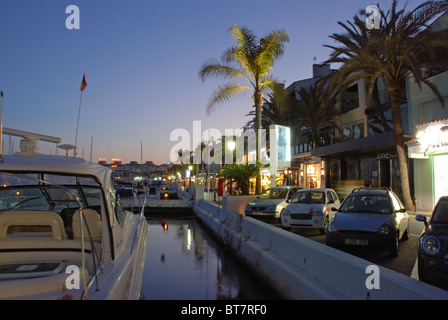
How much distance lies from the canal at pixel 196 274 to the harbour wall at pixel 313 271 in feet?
1.19

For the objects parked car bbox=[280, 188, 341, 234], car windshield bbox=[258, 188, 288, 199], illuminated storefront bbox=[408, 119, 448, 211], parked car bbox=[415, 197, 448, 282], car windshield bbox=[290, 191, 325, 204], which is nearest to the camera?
parked car bbox=[415, 197, 448, 282]

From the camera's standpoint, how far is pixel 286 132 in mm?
27562

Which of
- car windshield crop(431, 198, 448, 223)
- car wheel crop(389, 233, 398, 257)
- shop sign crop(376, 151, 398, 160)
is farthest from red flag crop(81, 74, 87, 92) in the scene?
shop sign crop(376, 151, 398, 160)

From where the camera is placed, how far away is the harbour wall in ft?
12.6

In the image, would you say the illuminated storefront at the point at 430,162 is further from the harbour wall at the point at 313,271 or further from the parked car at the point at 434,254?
the parked car at the point at 434,254

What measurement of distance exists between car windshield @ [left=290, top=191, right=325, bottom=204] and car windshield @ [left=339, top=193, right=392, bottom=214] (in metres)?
2.74

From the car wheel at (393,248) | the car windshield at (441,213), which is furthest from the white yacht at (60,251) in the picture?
the car wheel at (393,248)

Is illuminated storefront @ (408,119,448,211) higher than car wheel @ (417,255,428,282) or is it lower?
higher

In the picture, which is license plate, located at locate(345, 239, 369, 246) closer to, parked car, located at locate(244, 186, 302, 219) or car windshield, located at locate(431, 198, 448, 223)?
car windshield, located at locate(431, 198, 448, 223)

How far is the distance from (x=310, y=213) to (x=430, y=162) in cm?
1017

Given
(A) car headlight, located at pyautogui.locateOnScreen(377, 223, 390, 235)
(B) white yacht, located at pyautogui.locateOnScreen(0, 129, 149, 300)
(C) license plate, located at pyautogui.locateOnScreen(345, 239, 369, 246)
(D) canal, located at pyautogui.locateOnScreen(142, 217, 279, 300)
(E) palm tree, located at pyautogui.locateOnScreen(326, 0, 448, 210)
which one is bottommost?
(D) canal, located at pyautogui.locateOnScreen(142, 217, 279, 300)

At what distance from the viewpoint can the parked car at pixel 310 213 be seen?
38.7ft

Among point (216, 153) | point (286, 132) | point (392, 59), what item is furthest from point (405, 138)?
point (216, 153)
